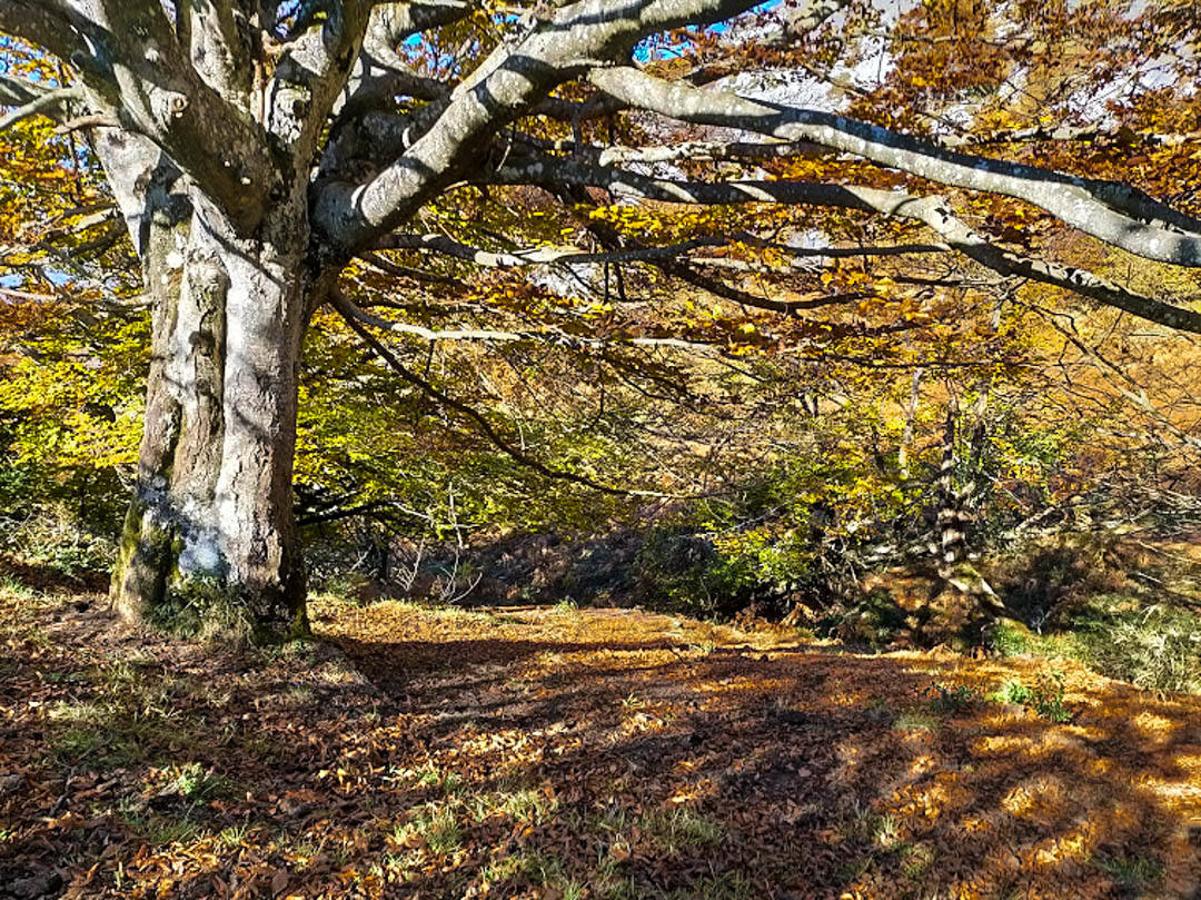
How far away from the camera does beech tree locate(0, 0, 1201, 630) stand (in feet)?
11.3

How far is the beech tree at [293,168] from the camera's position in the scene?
345cm

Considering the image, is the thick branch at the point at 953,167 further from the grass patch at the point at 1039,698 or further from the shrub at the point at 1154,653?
the shrub at the point at 1154,653

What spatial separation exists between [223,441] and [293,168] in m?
2.00

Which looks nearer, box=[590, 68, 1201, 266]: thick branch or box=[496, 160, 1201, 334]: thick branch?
box=[590, 68, 1201, 266]: thick branch

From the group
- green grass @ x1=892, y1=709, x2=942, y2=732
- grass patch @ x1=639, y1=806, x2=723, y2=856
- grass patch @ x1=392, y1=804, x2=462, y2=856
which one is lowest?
grass patch @ x1=639, y1=806, x2=723, y2=856

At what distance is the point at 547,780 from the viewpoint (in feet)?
11.9

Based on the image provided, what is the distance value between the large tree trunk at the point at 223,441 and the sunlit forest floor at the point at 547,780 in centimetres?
41

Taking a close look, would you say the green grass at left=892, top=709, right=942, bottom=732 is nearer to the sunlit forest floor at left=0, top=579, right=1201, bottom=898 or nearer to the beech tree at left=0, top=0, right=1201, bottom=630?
the sunlit forest floor at left=0, top=579, right=1201, bottom=898

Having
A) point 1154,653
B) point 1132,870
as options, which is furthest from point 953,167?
point 1154,653

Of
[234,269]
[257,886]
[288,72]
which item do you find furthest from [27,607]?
[288,72]

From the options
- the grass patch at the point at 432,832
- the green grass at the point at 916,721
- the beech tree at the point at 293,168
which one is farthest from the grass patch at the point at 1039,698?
the grass patch at the point at 432,832

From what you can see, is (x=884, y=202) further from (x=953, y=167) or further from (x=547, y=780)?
(x=547, y=780)

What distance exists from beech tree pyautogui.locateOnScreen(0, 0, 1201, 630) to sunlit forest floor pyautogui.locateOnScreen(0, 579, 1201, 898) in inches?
37.8

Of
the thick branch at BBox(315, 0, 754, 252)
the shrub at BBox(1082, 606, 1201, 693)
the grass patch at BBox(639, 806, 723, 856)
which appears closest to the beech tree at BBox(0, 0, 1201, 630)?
the thick branch at BBox(315, 0, 754, 252)
